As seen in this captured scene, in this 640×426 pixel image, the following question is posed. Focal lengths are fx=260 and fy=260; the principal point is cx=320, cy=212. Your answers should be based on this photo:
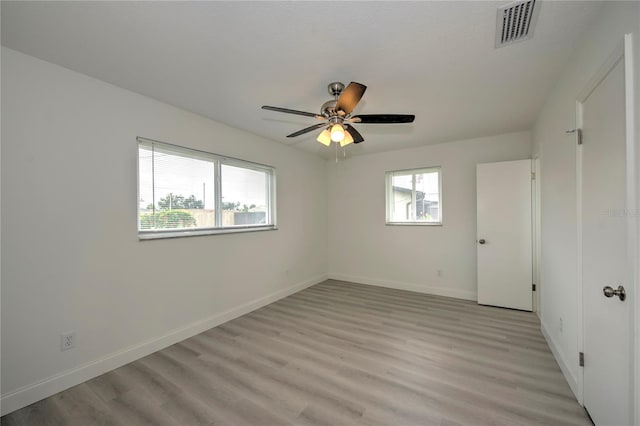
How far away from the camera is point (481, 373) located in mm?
2143

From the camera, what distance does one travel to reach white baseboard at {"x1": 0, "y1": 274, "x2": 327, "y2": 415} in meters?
1.82

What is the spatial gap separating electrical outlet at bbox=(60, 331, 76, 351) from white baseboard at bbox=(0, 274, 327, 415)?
19 centimetres

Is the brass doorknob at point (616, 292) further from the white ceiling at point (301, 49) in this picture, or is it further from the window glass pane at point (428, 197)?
the window glass pane at point (428, 197)

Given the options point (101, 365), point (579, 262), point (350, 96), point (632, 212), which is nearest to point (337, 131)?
point (350, 96)

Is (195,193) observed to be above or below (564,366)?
above

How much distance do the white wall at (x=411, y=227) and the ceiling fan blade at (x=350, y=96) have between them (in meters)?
2.79

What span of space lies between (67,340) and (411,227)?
14.6 ft

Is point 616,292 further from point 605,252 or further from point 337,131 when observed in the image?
point 337,131

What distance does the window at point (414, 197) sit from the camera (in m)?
4.40

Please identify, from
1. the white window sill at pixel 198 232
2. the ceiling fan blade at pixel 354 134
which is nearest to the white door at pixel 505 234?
the ceiling fan blade at pixel 354 134

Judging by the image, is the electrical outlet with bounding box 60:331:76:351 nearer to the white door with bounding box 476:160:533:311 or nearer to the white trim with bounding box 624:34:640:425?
the white trim with bounding box 624:34:640:425

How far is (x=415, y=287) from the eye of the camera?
4496mm

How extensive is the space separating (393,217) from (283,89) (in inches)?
126

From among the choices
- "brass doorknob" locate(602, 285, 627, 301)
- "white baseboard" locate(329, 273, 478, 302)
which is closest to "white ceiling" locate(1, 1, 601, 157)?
"brass doorknob" locate(602, 285, 627, 301)
